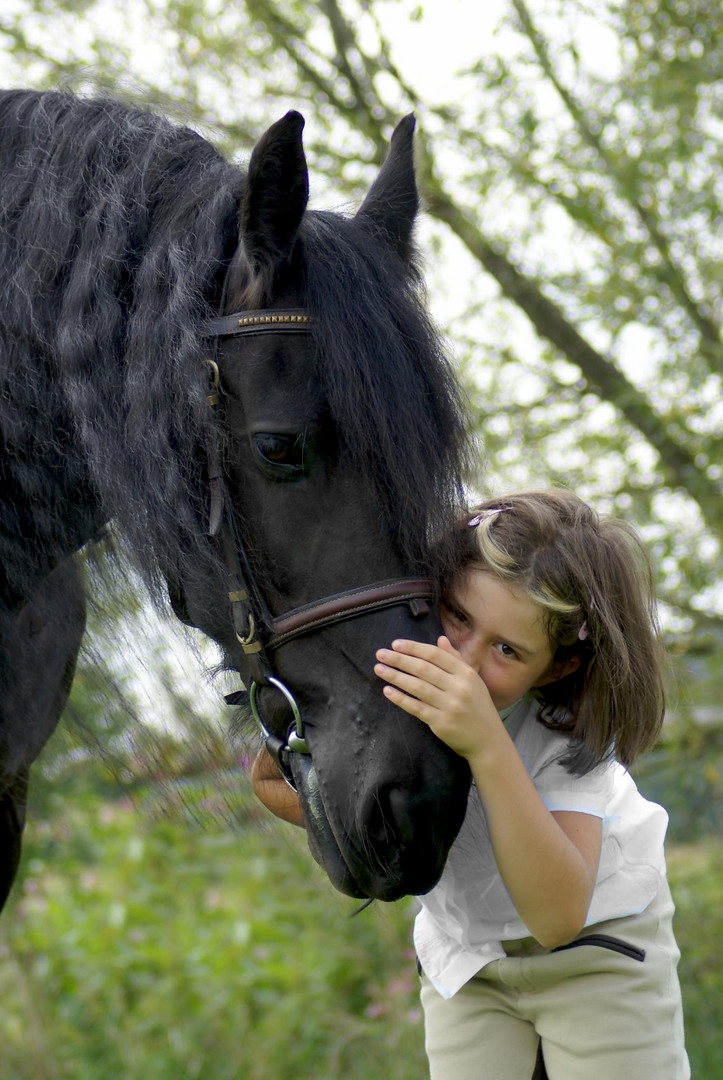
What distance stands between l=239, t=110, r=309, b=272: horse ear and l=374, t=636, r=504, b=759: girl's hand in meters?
0.67

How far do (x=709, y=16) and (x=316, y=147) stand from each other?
5.44 feet

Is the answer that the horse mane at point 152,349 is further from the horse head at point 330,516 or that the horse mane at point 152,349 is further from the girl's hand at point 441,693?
the girl's hand at point 441,693

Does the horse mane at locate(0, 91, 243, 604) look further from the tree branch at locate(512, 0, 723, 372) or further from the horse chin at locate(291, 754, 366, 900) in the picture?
the tree branch at locate(512, 0, 723, 372)

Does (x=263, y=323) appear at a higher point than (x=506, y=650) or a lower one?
higher

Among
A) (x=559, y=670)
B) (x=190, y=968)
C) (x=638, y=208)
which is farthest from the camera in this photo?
(x=190, y=968)

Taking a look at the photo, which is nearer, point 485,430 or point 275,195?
point 275,195

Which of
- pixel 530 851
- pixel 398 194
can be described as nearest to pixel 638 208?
pixel 398 194

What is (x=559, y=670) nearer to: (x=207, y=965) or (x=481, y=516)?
(x=481, y=516)

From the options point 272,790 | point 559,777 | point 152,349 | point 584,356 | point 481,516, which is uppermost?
point 152,349

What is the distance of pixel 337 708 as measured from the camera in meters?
1.50

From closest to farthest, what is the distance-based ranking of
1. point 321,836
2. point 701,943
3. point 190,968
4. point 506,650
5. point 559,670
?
point 321,836 < point 506,650 < point 559,670 < point 701,943 < point 190,968

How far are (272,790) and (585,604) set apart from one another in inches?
27.4

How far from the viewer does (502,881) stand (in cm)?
171

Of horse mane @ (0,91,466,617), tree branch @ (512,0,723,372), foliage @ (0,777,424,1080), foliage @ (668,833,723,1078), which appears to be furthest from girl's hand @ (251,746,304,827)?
tree branch @ (512,0,723,372)
